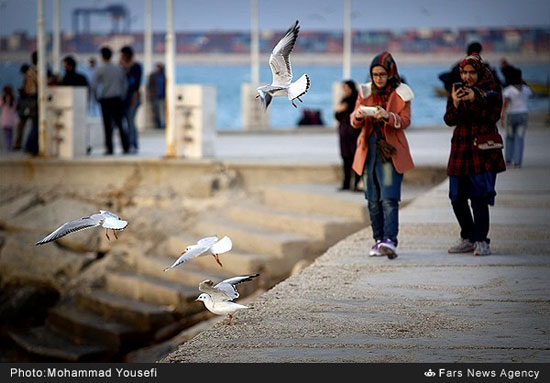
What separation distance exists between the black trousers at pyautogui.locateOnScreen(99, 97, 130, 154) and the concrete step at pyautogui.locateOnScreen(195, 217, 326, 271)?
14.9ft

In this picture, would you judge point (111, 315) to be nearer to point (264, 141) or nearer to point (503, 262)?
point (503, 262)

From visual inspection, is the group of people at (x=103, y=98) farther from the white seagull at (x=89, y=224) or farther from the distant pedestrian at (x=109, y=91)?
the white seagull at (x=89, y=224)

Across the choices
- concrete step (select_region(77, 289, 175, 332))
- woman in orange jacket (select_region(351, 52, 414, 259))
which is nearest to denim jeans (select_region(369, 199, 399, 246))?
woman in orange jacket (select_region(351, 52, 414, 259))

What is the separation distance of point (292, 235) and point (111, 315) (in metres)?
2.44

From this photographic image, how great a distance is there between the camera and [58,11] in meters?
27.0

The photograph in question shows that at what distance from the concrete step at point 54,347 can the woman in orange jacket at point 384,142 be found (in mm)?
4939

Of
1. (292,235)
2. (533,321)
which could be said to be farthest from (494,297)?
(292,235)

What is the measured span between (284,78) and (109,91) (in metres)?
13.4

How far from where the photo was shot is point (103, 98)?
64.3 ft

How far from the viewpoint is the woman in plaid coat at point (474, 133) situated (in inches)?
382

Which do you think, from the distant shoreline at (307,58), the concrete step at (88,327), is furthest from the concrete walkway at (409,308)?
the distant shoreline at (307,58)
